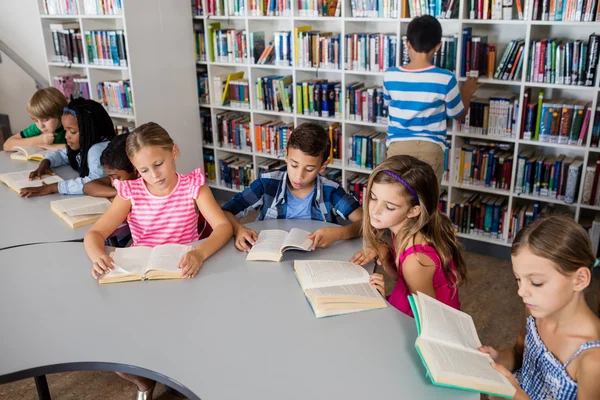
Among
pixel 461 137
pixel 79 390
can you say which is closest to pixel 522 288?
pixel 79 390

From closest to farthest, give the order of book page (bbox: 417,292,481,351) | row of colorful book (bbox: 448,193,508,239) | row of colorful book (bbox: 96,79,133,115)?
book page (bbox: 417,292,481,351)
row of colorful book (bbox: 448,193,508,239)
row of colorful book (bbox: 96,79,133,115)

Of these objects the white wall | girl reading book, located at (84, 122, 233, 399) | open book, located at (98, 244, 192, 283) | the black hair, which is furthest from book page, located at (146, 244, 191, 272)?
the white wall

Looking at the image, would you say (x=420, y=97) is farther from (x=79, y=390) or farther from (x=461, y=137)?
(x=79, y=390)

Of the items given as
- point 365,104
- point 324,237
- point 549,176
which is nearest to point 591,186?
point 549,176

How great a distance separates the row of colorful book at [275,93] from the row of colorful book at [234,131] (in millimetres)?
254

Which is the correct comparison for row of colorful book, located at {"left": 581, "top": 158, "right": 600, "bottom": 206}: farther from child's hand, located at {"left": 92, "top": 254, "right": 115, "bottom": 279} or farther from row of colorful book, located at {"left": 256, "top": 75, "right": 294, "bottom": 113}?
child's hand, located at {"left": 92, "top": 254, "right": 115, "bottom": 279}

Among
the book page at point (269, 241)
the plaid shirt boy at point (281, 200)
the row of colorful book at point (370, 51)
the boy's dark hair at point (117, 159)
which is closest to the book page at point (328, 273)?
the book page at point (269, 241)

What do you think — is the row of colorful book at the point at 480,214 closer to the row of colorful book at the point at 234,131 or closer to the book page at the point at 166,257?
the row of colorful book at the point at 234,131

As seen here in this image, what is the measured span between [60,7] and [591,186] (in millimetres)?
3942

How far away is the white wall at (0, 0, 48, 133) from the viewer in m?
5.02

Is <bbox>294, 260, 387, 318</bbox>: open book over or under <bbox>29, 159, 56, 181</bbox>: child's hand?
under

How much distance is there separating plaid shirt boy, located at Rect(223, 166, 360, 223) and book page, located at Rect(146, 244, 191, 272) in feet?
1.35

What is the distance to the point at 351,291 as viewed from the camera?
163cm

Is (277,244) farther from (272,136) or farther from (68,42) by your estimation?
(68,42)
